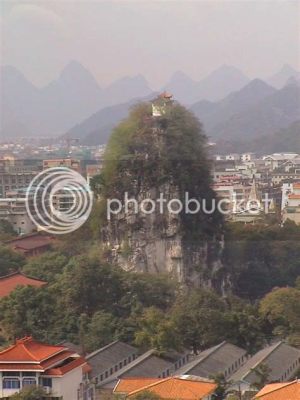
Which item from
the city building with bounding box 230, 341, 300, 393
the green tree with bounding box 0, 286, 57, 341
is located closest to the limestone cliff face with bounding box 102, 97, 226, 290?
the green tree with bounding box 0, 286, 57, 341

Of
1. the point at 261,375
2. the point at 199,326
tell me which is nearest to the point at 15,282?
the point at 199,326

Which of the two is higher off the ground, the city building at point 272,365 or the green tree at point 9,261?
the green tree at point 9,261

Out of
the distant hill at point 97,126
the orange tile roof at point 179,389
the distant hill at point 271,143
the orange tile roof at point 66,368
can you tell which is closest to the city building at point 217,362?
the orange tile roof at point 179,389

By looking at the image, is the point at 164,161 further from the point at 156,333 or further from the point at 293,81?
the point at 293,81

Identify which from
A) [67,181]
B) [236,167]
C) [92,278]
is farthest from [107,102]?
[92,278]

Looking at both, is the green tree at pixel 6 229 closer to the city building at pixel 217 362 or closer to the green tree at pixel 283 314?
the green tree at pixel 283 314

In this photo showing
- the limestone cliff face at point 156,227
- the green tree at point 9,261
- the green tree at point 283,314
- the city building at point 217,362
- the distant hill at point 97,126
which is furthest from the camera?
the distant hill at point 97,126

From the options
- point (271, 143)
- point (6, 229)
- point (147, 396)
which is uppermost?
point (271, 143)
